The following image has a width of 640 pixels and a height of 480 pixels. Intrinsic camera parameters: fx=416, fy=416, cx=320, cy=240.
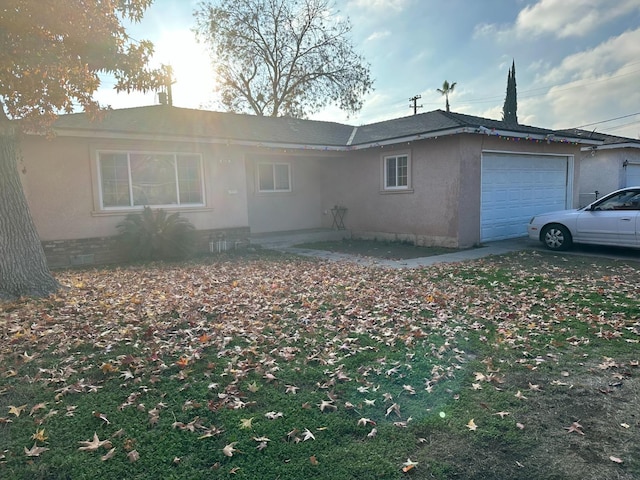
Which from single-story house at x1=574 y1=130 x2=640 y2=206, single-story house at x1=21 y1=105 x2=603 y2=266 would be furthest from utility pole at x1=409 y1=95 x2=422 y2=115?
single-story house at x1=21 y1=105 x2=603 y2=266

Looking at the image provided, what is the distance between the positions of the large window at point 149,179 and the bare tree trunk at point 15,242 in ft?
12.6

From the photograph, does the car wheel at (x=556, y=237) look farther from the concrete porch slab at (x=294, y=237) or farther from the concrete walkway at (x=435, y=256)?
the concrete porch slab at (x=294, y=237)

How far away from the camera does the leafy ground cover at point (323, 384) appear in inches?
108

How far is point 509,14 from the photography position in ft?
42.7

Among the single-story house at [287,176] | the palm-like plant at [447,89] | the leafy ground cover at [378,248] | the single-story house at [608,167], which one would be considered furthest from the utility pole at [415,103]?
the leafy ground cover at [378,248]

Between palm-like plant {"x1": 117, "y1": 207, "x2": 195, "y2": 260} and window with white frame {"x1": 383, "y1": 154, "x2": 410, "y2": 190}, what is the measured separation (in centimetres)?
659

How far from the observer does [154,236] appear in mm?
10523

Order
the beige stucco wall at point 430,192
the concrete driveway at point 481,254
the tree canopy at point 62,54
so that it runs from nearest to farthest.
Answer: the tree canopy at point 62,54 < the concrete driveway at point 481,254 < the beige stucco wall at point 430,192

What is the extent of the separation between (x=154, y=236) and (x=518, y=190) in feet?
35.8

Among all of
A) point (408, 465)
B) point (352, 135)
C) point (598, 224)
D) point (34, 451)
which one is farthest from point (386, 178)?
point (34, 451)

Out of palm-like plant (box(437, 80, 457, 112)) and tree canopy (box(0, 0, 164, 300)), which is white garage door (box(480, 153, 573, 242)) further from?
palm-like plant (box(437, 80, 457, 112))

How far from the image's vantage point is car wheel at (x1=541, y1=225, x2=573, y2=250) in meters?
10.7

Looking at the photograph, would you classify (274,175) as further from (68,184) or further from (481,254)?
(481,254)

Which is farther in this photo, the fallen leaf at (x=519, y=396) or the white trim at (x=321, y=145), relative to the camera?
the white trim at (x=321, y=145)
